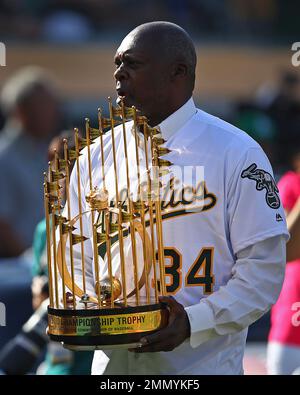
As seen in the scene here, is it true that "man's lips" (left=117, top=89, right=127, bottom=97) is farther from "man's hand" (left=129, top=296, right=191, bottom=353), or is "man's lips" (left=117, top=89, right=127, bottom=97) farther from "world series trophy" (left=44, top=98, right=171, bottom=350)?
"man's hand" (left=129, top=296, right=191, bottom=353)

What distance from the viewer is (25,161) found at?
8.10 meters

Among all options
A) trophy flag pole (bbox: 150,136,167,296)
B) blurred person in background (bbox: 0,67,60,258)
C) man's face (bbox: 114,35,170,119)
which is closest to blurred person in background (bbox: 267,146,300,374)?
man's face (bbox: 114,35,170,119)

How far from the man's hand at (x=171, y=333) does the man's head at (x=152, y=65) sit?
1.97 feet

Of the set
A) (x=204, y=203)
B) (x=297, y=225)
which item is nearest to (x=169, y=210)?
(x=204, y=203)

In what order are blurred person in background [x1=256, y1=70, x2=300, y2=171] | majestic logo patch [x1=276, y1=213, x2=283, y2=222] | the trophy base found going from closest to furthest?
the trophy base
majestic logo patch [x1=276, y1=213, x2=283, y2=222]
blurred person in background [x1=256, y1=70, x2=300, y2=171]

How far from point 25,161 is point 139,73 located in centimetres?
475

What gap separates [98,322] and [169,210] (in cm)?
44

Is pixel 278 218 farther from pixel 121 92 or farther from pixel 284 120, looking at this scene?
pixel 284 120

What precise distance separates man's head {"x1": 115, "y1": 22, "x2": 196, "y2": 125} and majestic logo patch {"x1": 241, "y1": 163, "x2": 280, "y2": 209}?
333mm

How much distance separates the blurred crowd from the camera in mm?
14055

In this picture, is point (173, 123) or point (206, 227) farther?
point (173, 123)

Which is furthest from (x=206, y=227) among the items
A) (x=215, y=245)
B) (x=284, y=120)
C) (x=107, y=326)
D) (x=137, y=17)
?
(x=137, y=17)

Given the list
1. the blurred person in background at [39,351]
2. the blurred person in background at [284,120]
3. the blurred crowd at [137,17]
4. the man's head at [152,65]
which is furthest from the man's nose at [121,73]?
the blurred crowd at [137,17]

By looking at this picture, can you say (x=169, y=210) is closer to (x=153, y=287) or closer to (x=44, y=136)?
(x=153, y=287)
